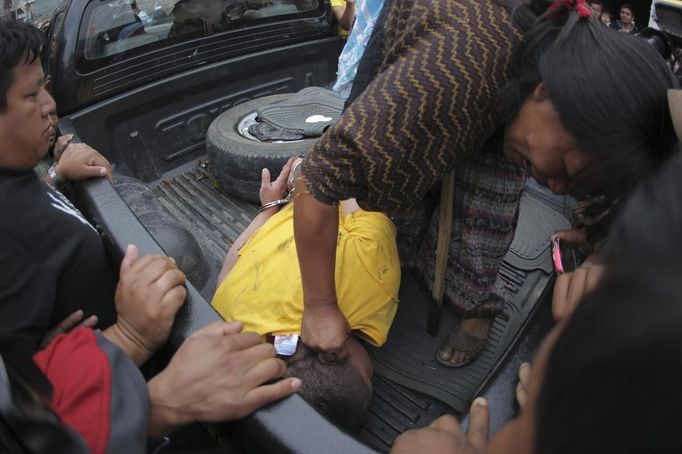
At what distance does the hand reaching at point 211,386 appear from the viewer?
37.3 inches

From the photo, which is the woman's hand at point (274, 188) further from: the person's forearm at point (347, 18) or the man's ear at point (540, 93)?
the person's forearm at point (347, 18)

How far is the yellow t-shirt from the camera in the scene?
1433mm

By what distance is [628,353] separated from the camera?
426mm

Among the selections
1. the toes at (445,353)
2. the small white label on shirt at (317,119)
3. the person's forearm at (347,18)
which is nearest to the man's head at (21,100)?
the toes at (445,353)

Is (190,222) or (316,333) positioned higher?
(316,333)

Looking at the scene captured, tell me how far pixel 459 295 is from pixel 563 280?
0.67 m

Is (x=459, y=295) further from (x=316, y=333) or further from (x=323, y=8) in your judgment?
(x=323, y=8)

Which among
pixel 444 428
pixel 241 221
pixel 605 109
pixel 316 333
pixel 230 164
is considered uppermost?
pixel 605 109

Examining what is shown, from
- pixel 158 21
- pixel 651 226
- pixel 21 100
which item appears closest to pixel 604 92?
pixel 651 226

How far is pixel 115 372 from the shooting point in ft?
2.97

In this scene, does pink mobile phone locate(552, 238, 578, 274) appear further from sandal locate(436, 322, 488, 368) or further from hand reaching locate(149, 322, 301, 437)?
A: hand reaching locate(149, 322, 301, 437)

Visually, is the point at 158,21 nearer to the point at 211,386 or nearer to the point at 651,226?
the point at 211,386

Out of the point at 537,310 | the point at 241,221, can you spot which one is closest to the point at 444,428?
the point at 537,310

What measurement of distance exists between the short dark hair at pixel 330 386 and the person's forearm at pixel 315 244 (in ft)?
0.48
